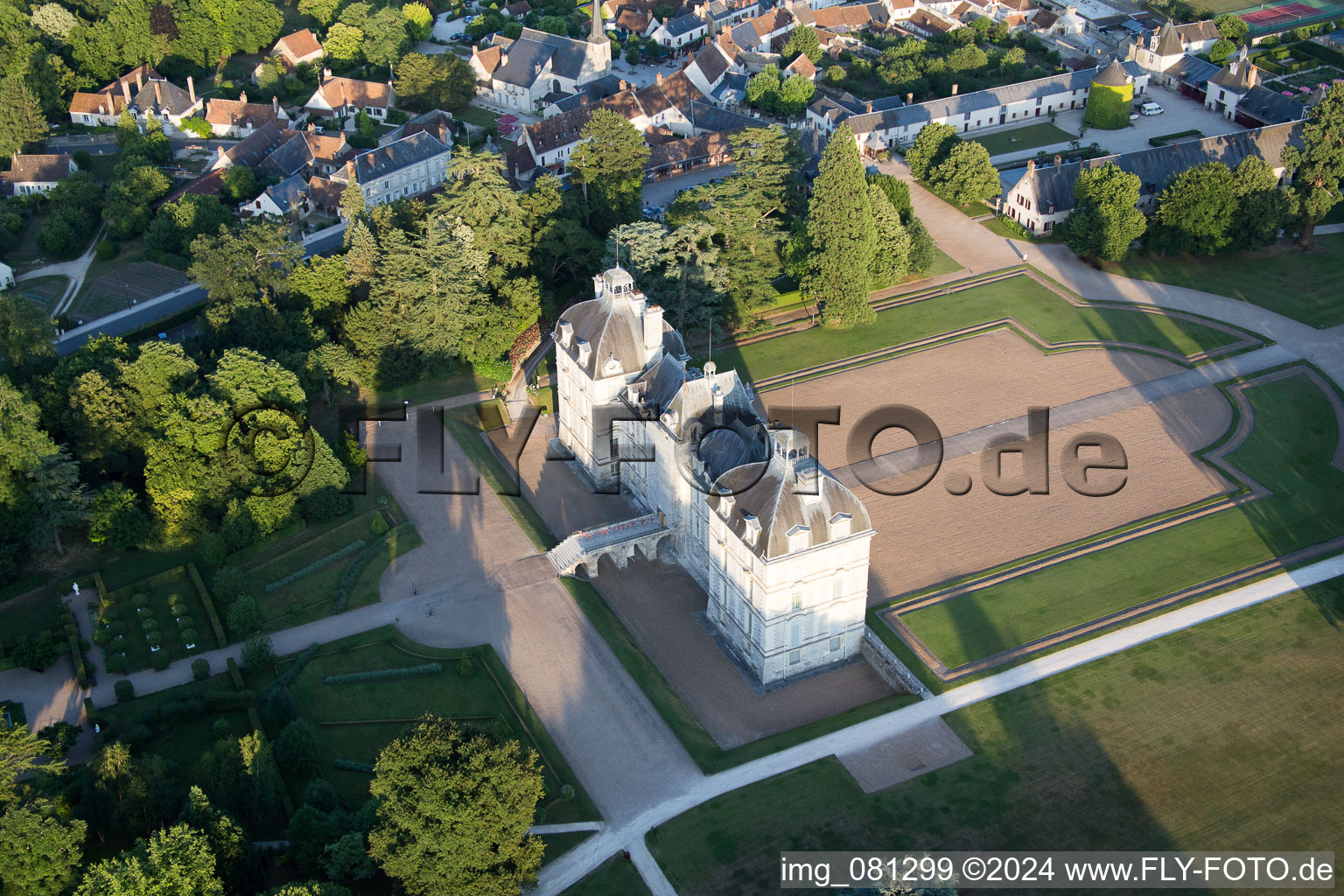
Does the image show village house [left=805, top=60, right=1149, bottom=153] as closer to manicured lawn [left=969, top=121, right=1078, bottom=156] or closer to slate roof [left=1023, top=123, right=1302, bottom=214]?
manicured lawn [left=969, top=121, right=1078, bottom=156]

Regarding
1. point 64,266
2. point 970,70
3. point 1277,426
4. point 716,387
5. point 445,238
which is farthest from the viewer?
point 970,70

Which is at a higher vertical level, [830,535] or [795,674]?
[830,535]

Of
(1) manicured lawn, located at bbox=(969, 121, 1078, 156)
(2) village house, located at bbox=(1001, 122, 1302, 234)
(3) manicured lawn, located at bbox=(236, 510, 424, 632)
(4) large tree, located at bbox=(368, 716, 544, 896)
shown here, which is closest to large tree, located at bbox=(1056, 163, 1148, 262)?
(2) village house, located at bbox=(1001, 122, 1302, 234)

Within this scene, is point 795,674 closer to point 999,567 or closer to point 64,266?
point 999,567

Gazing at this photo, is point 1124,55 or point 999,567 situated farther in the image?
point 1124,55

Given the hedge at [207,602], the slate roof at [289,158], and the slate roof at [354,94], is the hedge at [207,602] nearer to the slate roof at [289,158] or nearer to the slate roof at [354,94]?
the slate roof at [289,158]

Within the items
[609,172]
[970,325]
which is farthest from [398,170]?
[970,325]

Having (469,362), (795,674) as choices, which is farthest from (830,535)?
(469,362)
